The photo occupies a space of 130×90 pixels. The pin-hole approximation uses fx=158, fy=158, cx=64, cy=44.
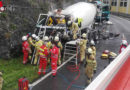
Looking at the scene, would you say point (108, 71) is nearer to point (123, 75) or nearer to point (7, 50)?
point (123, 75)

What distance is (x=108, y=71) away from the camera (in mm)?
2812

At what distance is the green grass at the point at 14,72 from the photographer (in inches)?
277

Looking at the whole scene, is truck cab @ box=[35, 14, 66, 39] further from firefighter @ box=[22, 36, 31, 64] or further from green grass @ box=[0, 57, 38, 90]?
green grass @ box=[0, 57, 38, 90]

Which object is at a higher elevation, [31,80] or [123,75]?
[123,75]

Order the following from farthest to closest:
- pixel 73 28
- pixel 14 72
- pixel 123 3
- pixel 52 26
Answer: pixel 123 3
pixel 73 28
pixel 52 26
pixel 14 72

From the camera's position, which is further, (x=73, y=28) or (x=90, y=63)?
(x=73, y=28)

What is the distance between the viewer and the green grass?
7.04 metres

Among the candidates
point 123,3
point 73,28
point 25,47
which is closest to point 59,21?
point 73,28

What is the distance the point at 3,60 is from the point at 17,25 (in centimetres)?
244

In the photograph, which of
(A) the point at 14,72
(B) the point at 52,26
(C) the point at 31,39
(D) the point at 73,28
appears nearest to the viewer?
(A) the point at 14,72

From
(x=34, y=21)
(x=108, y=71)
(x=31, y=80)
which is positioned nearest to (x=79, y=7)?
(x=34, y=21)

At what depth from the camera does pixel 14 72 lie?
8047 millimetres

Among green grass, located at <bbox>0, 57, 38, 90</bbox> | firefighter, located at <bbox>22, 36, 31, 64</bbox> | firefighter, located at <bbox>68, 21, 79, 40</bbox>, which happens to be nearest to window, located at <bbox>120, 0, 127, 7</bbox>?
firefighter, located at <bbox>68, 21, 79, 40</bbox>

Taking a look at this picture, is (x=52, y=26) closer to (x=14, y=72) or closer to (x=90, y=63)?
(x=14, y=72)
